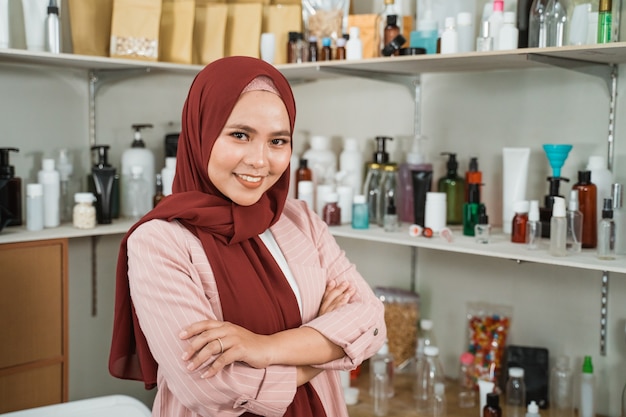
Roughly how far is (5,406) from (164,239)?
110cm

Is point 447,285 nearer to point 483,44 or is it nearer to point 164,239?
point 483,44

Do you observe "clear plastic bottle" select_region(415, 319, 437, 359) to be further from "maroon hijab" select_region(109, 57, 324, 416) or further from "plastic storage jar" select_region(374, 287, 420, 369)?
"maroon hijab" select_region(109, 57, 324, 416)

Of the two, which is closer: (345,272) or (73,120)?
(345,272)

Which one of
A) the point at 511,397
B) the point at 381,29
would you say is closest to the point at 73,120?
the point at 381,29

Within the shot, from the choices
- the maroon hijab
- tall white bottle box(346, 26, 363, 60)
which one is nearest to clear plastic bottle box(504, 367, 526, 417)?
the maroon hijab

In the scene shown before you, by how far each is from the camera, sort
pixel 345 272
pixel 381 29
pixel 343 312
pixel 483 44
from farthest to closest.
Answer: pixel 381 29, pixel 483 44, pixel 345 272, pixel 343 312

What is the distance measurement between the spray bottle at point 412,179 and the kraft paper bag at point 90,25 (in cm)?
104

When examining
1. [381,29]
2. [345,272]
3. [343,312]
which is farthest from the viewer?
[381,29]

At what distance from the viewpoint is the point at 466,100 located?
2.33 m

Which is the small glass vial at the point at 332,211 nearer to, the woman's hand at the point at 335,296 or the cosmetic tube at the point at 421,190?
the cosmetic tube at the point at 421,190

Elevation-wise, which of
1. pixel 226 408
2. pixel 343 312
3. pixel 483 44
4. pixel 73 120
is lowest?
pixel 226 408

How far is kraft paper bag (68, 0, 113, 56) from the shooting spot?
91.4 inches

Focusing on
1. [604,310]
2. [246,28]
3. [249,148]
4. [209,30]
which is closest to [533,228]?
[604,310]

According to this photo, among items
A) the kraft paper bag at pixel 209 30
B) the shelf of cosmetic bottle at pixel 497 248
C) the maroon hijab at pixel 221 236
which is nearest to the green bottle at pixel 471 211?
the shelf of cosmetic bottle at pixel 497 248
